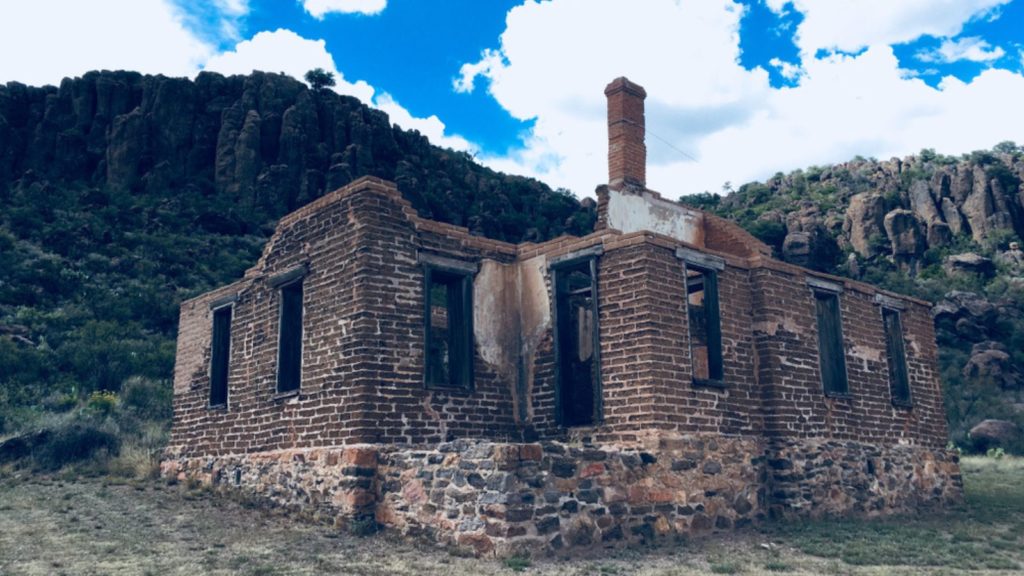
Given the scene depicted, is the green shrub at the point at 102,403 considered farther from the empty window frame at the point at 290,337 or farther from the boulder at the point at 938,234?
Result: the boulder at the point at 938,234

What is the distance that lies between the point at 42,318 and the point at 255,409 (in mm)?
14550

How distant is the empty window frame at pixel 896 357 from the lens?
48.8ft

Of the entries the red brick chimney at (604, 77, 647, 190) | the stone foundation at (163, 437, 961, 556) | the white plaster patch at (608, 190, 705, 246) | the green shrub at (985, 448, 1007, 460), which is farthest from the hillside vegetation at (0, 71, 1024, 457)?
the red brick chimney at (604, 77, 647, 190)

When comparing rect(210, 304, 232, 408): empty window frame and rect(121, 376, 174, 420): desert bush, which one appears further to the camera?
rect(121, 376, 174, 420): desert bush

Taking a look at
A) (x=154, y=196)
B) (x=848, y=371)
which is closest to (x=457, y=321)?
(x=848, y=371)

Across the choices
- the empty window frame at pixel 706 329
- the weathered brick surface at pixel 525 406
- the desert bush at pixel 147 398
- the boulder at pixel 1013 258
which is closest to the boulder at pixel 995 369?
the boulder at pixel 1013 258

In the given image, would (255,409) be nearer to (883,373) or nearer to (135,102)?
(883,373)

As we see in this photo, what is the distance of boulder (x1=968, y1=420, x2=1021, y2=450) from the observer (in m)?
25.6

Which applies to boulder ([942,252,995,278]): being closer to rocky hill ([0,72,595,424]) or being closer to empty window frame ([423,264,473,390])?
rocky hill ([0,72,595,424])

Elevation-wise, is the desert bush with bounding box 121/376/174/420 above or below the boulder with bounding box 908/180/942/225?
below

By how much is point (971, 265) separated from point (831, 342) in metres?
31.2

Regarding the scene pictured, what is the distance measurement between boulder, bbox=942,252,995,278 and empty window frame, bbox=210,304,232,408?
36.4 m

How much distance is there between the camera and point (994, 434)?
25703 millimetres

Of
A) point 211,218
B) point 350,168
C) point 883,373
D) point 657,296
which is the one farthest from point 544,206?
point 657,296
